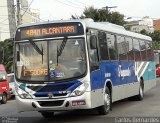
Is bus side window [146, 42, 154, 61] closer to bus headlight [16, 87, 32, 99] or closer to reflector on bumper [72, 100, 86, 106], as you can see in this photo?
reflector on bumper [72, 100, 86, 106]

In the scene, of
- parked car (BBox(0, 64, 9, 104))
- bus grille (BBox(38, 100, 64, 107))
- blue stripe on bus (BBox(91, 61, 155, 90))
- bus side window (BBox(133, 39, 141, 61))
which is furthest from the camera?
parked car (BBox(0, 64, 9, 104))

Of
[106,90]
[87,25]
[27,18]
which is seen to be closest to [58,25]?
[87,25]

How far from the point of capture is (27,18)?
96.9 metres

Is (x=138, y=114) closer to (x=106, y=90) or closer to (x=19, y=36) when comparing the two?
(x=106, y=90)

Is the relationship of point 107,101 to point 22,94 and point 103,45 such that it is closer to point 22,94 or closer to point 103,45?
point 103,45

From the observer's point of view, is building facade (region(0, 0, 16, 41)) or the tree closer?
the tree

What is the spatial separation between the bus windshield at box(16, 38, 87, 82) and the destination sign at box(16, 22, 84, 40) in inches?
7.5

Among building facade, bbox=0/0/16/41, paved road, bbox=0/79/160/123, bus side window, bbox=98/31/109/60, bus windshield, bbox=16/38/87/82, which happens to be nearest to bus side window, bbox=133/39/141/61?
paved road, bbox=0/79/160/123

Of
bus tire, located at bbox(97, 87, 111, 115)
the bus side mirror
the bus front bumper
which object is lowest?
bus tire, located at bbox(97, 87, 111, 115)

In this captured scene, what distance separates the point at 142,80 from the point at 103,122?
27.1ft

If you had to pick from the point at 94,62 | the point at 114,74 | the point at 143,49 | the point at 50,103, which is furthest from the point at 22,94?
the point at 143,49

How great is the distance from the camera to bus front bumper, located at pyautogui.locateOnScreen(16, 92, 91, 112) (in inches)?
500

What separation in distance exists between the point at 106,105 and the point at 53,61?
2585 mm

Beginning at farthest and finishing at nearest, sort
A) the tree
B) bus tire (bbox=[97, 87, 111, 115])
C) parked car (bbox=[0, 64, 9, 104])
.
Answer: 1. the tree
2. parked car (bbox=[0, 64, 9, 104])
3. bus tire (bbox=[97, 87, 111, 115])
